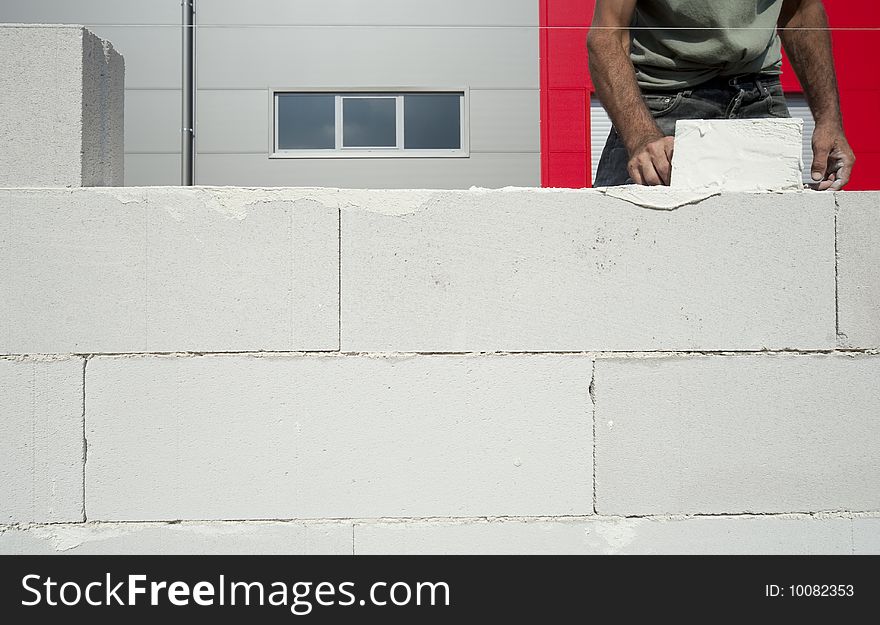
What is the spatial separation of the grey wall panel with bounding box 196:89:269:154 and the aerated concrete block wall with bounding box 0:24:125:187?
37 centimetres

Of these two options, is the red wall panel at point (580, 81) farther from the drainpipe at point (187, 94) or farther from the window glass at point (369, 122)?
the drainpipe at point (187, 94)

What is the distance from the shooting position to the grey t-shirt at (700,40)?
2.42 meters

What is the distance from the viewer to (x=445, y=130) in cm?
215

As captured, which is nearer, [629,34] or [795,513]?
[795,513]

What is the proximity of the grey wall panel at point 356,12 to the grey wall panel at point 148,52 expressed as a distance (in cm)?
15

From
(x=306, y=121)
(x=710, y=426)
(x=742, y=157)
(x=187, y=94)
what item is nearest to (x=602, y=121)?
(x=742, y=157)

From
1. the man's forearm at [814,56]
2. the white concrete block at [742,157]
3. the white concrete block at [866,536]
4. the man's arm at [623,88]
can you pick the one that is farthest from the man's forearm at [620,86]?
the white concrete block at [866,536]

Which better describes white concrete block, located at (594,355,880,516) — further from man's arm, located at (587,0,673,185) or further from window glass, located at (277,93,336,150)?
window glass, located at (277,93,336,150)

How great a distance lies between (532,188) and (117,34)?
159cm

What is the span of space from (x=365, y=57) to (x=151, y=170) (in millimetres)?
872

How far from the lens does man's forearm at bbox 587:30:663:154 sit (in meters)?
2.32
